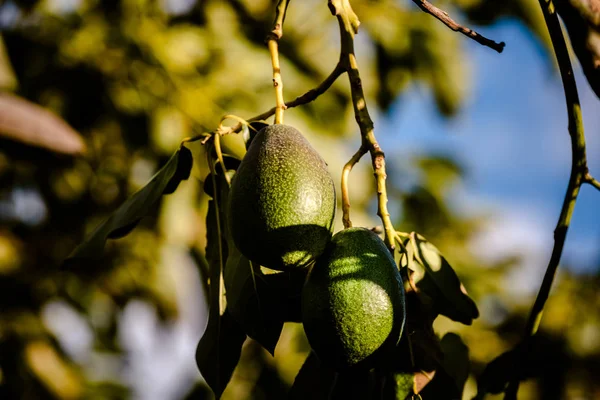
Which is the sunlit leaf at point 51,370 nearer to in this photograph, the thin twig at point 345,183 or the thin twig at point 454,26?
the thin twig at point 345,183

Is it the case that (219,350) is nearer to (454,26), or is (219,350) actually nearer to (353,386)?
(353,386)

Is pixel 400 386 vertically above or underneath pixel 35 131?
above

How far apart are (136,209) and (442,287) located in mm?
695

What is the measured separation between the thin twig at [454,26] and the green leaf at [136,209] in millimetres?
703

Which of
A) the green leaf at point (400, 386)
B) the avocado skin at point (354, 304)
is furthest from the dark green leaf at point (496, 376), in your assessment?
the avocado skin at point (354, 304)

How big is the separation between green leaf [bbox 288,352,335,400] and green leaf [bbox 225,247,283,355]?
0.18 m

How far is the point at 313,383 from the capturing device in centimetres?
129

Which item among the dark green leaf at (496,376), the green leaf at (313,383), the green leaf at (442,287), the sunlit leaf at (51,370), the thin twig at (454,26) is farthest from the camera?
the sunlit leaf at (51,370)

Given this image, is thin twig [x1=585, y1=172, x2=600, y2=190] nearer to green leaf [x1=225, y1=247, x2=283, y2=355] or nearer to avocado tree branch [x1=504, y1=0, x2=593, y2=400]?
avocado tree branch [x1=504, y1=0, x2=593, y2=400]

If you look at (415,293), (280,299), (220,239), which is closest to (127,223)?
(220,239)

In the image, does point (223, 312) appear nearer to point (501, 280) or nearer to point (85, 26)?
point (85, 26)

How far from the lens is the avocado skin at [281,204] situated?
1080 millimetres

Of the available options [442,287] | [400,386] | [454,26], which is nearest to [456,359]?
[442,287]

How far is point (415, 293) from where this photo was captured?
131 cm
